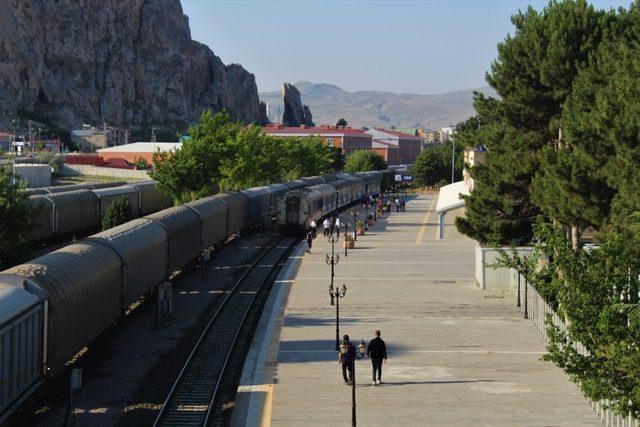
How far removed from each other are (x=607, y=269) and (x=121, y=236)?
17.4 m

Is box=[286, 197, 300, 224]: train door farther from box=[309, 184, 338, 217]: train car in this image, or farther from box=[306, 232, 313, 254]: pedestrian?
box=[306, 232, 313, 254]: pedestrian

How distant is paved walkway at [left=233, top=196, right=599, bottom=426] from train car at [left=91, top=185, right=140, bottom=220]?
16.3 m

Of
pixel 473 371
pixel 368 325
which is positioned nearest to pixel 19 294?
pixel 473 371

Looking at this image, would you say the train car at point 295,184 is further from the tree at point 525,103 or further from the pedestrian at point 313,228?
the tree at point 525,103

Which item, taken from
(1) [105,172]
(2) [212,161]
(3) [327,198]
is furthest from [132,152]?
(2) [212,161]

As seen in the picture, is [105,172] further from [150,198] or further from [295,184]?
[150,198]

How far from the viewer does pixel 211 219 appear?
48.1 meters

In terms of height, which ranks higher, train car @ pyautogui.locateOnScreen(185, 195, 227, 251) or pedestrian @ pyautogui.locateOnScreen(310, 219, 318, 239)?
train car @ pyautogui.locateOnScreen(185, 195, 227, 251)

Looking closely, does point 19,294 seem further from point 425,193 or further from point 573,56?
point 425,193

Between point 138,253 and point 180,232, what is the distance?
9076mm

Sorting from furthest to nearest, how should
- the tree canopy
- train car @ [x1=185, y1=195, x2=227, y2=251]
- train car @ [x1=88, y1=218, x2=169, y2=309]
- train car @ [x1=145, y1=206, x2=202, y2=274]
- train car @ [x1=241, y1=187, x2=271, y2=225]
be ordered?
the tree canopy → train car @ [x1=241, y1=187, x2=271, y2=225] → train car @ [x1=185, y1=195, x2=227, y2=251] → train car @ [x1=145, y1=206, x2=202, y2=274] → train car @ [x1=88, y1=218, x2=169, y2=309]

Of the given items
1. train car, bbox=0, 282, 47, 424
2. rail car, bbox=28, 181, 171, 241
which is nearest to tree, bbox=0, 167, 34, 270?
rail car, bbox=28, 181, 171, 241

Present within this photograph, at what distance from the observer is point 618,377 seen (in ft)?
49.1

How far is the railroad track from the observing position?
20.4 m
